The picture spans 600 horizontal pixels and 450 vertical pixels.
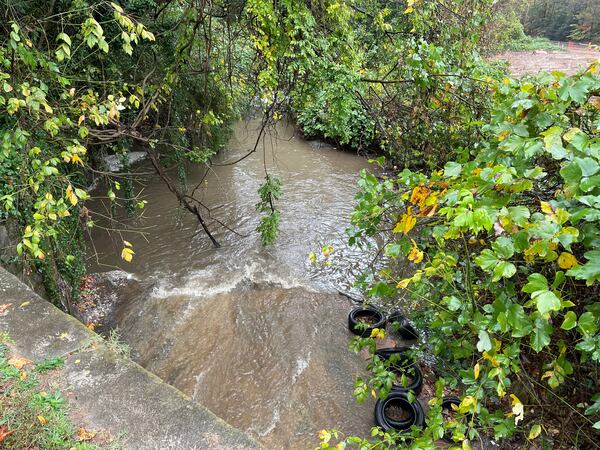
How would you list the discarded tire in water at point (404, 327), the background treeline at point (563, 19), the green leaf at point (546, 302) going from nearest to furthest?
the green leaf at point (546, 302) → the discarded tire in water at point (404, 327) → the background treeline at point (563, 19)

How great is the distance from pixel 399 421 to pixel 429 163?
8.72ft

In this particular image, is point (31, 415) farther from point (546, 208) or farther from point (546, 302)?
point (546, 208)

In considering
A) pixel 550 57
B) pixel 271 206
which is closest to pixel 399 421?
pixel 271 206

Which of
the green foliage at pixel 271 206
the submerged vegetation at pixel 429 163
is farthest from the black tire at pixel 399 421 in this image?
the green foliage at pixel 271 206

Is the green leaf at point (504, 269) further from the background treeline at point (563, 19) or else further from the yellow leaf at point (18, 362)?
the background treeline at point (563, 19)

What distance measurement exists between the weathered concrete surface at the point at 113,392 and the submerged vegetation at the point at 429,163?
47 centimetres

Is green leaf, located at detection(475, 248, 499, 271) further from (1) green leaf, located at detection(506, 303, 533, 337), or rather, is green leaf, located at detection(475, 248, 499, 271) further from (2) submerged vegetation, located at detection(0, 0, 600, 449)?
(1) green leaf, located at detection(506, 303, 533, 337)

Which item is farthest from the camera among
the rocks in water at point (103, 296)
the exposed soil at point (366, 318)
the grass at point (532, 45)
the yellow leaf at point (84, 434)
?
the grass at point (532, 45)

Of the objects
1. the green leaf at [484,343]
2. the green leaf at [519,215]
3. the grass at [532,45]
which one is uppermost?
the grass at [532,45]

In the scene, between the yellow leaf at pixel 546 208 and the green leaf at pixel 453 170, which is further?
the green leaf at pixel 453 170

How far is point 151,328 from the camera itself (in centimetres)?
467

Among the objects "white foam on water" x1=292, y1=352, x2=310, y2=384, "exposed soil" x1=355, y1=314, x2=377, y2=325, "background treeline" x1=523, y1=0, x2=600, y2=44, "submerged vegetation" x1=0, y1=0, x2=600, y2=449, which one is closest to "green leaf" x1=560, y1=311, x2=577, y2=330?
"submerged vegetation" x1=0, y1=0, x2=600, y2=449

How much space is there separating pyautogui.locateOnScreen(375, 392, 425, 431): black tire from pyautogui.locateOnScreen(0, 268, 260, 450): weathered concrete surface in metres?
2.05

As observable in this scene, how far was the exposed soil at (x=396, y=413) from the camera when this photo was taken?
12.3 ft
